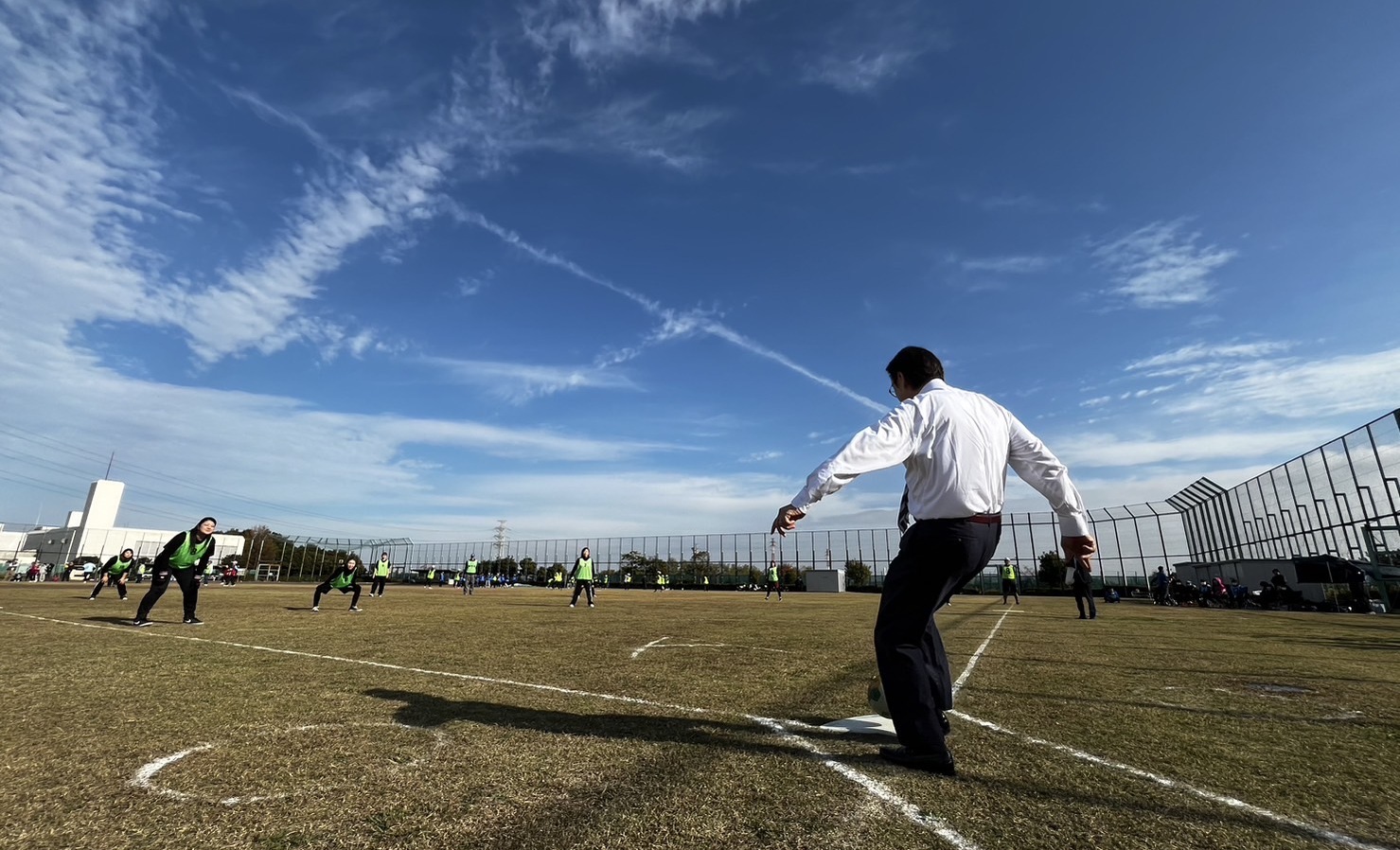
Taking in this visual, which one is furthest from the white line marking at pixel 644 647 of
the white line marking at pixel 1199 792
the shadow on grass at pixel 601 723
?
the white line marking at pixel 1199 792

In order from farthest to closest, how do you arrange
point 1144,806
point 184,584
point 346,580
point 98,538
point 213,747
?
point 98,538
point 346,580
point 184,584
point 213,747
point 1144,806

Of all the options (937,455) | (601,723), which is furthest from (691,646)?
(937,455)

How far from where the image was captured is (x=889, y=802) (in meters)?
2.99

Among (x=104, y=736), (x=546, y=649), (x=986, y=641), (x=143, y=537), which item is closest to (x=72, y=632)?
(x=546, y=649)

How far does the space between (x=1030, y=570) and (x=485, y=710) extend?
6180cm

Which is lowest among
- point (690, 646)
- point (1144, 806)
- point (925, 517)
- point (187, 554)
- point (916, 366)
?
point (1144, 806)

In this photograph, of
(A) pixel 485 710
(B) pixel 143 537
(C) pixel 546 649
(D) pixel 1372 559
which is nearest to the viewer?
(A) pixel 485 710

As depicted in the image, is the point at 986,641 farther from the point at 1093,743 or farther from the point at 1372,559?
the point at 1372,559

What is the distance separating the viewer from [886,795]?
3086 millimetres

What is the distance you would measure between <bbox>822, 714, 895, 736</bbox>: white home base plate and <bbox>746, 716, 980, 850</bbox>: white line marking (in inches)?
15.9

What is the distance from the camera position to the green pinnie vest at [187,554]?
12055 mm

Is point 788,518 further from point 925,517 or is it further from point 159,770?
point 159,770

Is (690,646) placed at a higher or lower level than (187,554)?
lower

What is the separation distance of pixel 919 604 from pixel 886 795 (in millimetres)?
996
